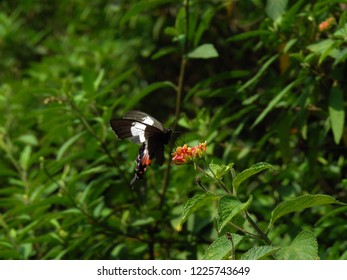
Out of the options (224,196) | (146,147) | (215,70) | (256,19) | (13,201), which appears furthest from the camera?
(215,70)

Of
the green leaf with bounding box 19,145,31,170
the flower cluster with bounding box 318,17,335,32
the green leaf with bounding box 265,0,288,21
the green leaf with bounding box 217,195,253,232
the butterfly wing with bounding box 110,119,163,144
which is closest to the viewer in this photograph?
the green leaf with bounding box 217,195,253,232

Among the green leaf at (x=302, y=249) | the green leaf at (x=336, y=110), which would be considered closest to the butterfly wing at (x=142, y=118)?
the green leaf at (x=302, y=249)

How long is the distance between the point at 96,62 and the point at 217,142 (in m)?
1.48

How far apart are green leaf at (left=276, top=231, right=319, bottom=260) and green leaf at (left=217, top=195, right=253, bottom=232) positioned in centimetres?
14

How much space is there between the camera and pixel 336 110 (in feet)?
6.89

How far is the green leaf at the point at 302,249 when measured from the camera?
49.4 inches

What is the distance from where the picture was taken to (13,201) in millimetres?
2549

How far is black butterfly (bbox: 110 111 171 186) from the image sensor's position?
165cm

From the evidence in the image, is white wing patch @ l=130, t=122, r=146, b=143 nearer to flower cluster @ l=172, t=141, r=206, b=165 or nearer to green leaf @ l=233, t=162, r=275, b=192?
flower cluster @ l=172, t=141, r=206, b=165

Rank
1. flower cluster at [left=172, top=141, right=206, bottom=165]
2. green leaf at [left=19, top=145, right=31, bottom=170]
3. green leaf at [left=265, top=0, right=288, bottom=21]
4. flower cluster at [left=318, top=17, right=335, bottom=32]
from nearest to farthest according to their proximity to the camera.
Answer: flower cluster at [left=172, top=141, right=206, bottom=165] → flower cluster at [left=318, top=17, right=335, bottom=32] → green leaf at [left=265, top=0, right=288, bottom=21] → green leaf at [left=19, top=145, right=31, bottom=170]

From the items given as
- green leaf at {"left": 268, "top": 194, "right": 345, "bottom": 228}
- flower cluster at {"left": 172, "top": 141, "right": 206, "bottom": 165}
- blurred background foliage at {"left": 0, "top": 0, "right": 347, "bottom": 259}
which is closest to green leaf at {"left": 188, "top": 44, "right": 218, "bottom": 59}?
blurred background foliage at {"left": 0, "top": 0, "right": 347, "bottom": 259}

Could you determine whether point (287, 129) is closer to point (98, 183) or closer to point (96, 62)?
point (98, 183)
